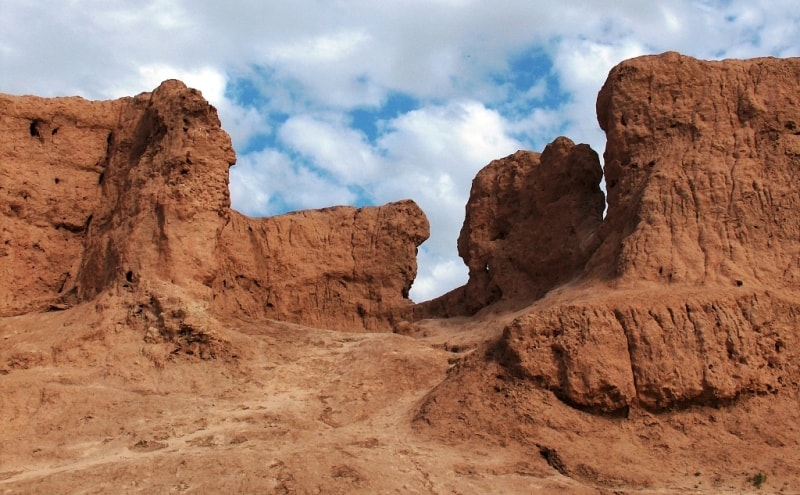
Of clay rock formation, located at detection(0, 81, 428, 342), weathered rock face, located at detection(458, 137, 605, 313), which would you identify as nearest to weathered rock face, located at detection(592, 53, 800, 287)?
weathered rock face, located at detection(458, 137, 605, 313)

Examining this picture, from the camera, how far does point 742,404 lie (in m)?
13.7

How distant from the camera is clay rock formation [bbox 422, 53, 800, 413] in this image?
13.8 meters

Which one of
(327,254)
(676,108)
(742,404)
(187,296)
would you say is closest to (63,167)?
(187,296)

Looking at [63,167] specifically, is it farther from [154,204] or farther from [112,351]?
[112,351]

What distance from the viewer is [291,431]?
1341 cm

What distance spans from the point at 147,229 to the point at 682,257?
30.7 feet

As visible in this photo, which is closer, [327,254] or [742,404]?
[742,404]

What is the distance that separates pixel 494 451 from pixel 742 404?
3.77 meters

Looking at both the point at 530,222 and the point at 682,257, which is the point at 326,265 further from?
the point at 682,257

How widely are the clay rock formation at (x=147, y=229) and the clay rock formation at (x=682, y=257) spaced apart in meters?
5.52

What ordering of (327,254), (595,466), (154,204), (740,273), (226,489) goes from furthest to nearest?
1. (327,254)
2. (154,204)
3. (740,273)
4. (595,466)
5. (226,489)

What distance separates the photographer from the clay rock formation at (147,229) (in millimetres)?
16625

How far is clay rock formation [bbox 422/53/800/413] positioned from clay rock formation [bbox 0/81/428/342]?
552 centimetres

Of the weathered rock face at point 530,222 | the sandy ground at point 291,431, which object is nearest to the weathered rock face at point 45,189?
the sandy ground at point 291,431
